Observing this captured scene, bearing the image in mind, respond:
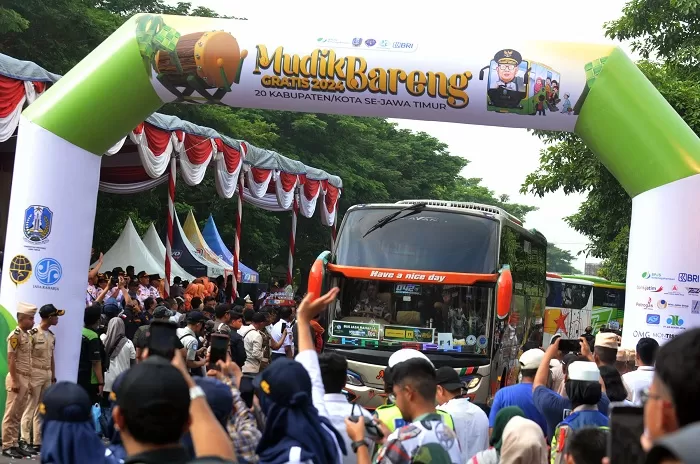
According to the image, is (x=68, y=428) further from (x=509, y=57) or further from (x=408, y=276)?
(x=408, y=276)

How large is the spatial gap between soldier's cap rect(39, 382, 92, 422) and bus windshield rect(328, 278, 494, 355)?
9.60m

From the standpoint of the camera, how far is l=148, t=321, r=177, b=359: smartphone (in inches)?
150

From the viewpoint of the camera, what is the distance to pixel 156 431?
2.92 meters

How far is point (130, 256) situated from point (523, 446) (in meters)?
18.8

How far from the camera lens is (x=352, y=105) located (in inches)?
448

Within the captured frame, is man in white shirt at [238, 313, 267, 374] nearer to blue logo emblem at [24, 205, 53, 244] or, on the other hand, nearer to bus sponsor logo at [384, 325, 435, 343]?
bus sponsor logo at [384, 325, 435, 343]

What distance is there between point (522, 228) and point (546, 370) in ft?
36.5

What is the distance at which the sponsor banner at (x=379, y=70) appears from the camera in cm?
1102

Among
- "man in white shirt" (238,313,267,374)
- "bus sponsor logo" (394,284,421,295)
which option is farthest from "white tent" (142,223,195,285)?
"man in white shirt" (238,313,267,374)

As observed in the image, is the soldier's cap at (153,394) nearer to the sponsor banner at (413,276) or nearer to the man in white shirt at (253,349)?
the man in white shirt at (253,349)

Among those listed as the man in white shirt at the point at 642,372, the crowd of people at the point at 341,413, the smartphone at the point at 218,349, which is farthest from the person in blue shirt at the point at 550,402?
the smartphone at the point at 218,349

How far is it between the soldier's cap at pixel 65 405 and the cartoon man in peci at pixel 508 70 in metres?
7.97

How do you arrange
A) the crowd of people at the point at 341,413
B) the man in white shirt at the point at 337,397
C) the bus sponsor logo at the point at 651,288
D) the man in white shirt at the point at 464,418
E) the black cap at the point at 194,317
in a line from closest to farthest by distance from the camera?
the crowd of people at the point at 341,413, the man in white shirt at the point at 337,397, the man in white shirt at the point at 464,418, the bus sponsor logo at the point at 651,288, the black cap at the point at 194,317

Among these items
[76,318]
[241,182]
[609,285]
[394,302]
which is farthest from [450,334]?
[609,285]
